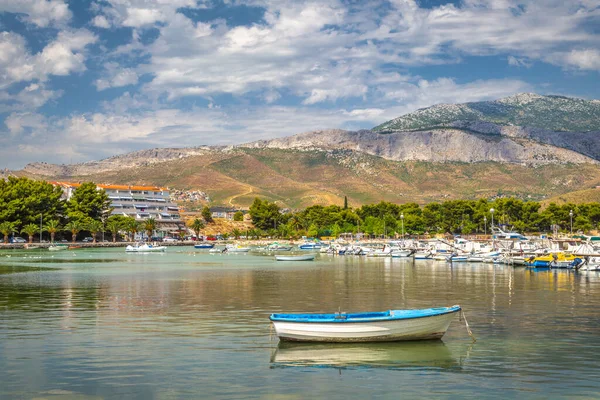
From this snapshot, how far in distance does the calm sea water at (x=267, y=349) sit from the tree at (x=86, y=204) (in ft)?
384

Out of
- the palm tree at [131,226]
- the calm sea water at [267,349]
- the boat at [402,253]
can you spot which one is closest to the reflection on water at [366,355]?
the calm sea water at [267,349]

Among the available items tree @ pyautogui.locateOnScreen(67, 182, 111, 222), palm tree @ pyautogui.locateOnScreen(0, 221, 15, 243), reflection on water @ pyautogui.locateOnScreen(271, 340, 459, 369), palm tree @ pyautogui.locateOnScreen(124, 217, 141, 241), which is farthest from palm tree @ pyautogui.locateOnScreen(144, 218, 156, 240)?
reflection on water @ pyautogui.locateOnScreen(271, 340, 459, 369)

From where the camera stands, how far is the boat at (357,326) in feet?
90.0

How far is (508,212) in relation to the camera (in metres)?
174

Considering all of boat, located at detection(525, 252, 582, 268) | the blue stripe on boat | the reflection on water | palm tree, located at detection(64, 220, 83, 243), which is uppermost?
palm tree, located at detection(64, 220, 83, 243)

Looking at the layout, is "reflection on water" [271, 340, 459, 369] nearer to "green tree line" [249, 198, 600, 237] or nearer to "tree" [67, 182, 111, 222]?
"green tree line" [249, 198, 600, 237]

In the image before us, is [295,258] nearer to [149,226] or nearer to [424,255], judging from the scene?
[424,255]

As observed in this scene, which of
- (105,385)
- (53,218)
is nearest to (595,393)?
(105,385)

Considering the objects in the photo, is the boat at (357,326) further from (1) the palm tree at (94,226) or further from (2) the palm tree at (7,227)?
(1) the palm tree at (94,226)

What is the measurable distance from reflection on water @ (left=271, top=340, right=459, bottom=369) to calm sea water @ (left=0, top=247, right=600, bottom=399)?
0.05 metres

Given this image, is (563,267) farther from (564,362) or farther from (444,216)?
(444,216)

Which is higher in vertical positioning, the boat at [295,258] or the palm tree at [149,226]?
the palm tree at [149,226]

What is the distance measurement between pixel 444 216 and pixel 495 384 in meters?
162

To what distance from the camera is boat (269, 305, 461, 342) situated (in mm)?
27438
